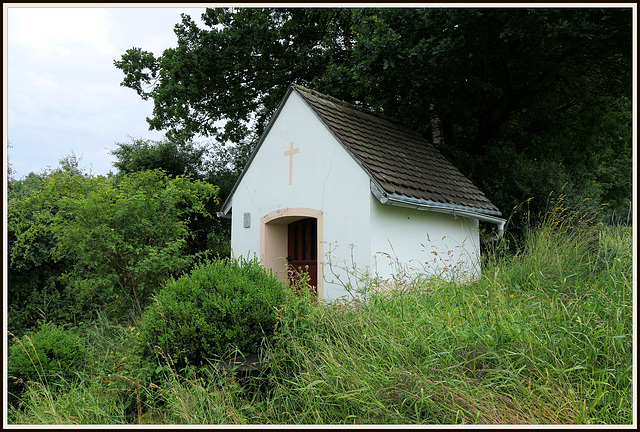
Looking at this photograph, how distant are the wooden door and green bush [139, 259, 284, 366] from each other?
11.3 ft

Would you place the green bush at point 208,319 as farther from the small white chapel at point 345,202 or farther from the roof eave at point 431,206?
the roof eave at point 431,206

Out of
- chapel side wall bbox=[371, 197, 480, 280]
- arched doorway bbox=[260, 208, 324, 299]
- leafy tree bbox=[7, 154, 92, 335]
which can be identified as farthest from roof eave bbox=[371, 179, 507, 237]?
leafy tree bbox=[7, 154, 92, 335]

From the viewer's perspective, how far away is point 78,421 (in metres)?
3.77

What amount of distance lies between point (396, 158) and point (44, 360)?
20.2 ft

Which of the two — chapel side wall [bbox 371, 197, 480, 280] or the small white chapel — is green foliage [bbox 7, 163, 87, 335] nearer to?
the small white chapel

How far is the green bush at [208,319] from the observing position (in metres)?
4.32

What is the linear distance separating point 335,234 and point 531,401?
4374 mm

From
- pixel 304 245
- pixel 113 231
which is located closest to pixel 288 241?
pixel 304 245

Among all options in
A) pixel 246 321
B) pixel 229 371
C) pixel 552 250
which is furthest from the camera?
pixel 552 250

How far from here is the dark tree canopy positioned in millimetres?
10094

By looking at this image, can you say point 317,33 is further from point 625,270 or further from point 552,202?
point 625,270

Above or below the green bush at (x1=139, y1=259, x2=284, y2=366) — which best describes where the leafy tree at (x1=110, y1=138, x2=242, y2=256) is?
above

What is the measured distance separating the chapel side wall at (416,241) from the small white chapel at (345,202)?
0.7 inches

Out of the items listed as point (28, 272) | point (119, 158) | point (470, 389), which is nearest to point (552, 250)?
point (470, 389)
